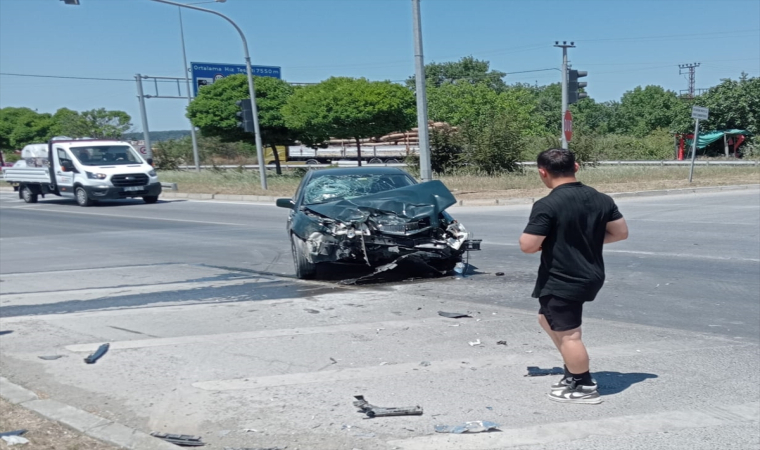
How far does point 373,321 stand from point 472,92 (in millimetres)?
58438

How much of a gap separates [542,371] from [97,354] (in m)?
3.59

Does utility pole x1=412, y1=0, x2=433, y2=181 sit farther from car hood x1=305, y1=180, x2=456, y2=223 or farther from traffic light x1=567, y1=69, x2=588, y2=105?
car hood x1=305, y1=180, x2=456, y2=223

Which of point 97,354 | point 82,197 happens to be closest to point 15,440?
point 97,354

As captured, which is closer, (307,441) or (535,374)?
(307,441)

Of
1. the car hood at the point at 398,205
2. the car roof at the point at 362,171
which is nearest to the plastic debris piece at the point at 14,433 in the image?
the car hood at the point at 398,205

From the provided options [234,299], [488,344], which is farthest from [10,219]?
[488,344]

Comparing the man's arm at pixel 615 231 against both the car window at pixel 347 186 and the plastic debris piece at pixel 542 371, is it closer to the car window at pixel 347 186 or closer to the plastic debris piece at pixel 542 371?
the plastic debris piece at pixel 542 371

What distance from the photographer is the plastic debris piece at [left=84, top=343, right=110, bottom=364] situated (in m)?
5.90

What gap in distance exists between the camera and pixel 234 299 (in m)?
8.45

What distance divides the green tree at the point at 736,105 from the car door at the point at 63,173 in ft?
134

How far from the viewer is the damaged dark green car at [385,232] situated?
347 inches

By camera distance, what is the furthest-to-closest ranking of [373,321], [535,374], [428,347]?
[373,321] → [428,347] → [535,374]

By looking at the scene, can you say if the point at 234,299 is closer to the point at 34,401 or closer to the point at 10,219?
the point at 34,401

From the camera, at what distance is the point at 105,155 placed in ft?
85.4
